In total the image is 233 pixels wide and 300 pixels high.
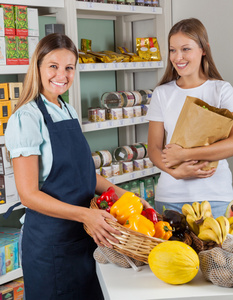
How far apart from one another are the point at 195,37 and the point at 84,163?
896 millimetres

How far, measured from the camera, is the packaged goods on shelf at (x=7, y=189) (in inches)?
108

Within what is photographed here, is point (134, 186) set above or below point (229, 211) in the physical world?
below

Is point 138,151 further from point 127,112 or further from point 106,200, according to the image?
point 106,200

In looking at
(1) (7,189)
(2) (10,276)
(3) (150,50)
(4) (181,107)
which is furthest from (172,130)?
(3) (150,50)

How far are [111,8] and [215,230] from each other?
2376 millimetres

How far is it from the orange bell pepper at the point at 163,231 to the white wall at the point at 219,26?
2115mm

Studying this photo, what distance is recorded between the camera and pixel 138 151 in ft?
12.4

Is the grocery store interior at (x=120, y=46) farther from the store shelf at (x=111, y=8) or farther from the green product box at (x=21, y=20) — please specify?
the green product box at (x=21, y=20)

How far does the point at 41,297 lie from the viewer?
1.99m

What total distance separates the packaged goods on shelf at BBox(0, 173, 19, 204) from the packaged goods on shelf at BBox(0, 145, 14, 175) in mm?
27

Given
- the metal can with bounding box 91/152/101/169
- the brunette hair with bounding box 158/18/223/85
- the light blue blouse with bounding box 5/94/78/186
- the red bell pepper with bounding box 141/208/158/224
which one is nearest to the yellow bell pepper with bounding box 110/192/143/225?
the red bell pepper with bounding box 141/208/158/224

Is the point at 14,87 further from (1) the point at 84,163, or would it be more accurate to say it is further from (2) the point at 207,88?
(2) the point at 207,88

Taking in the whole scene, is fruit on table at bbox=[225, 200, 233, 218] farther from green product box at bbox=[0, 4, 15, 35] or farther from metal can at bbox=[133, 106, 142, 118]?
metal can at bbox=[133, 106, 142, 118]

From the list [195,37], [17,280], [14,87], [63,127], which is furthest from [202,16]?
[17,280]
